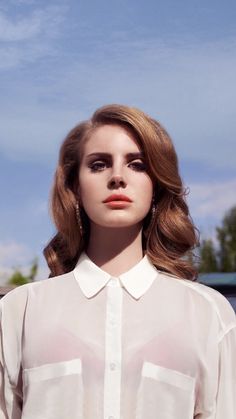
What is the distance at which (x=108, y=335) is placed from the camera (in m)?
2.97

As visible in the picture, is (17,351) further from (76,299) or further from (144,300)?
(144,300)

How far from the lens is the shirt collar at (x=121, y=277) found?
3.08m

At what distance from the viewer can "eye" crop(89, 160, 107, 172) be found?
10.2 ft

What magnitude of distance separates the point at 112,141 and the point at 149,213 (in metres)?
0.35

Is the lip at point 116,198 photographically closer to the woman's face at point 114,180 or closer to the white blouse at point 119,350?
the woman's face at point 114,180

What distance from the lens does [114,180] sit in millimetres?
3002

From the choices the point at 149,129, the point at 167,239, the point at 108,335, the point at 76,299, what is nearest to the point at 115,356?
the point at 108,335

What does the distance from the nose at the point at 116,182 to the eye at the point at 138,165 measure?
0.11 metres

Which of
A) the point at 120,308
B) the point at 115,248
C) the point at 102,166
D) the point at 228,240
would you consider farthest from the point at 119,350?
the point at 228,240

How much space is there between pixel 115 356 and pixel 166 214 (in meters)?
0.61

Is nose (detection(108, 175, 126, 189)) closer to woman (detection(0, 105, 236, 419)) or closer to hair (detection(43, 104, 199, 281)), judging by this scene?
woman (detection(0, 105, 236, 419))

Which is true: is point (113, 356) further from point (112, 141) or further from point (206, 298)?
point (112, 141)

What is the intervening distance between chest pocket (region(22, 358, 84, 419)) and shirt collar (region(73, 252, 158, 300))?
0.29 m

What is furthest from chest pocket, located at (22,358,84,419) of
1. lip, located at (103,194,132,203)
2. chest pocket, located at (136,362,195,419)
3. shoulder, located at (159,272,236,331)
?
lip, located at (103,194,132,203)
